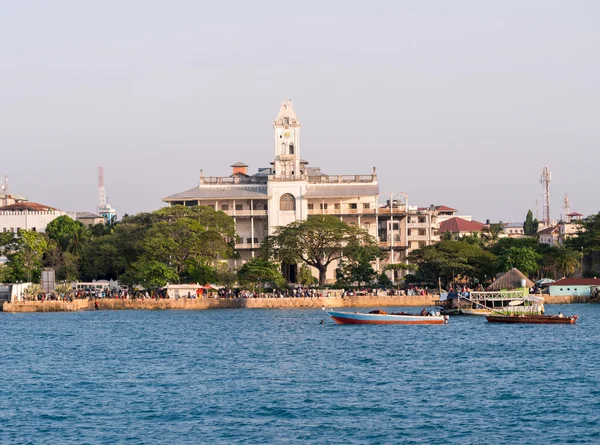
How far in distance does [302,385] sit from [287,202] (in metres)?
73.3

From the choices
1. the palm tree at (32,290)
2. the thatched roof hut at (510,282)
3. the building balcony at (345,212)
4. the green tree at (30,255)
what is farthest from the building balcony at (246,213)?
the thatched roof hut at (510,282)

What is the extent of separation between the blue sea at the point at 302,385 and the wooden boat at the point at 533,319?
115cm

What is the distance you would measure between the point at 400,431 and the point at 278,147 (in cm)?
8441

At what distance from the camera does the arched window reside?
116125 mm

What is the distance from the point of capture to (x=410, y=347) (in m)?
58.0

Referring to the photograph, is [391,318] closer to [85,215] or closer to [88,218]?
[88,218]

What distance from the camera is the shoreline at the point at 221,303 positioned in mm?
93500

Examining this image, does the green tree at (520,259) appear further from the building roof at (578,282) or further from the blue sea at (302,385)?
the blue sea at (302,385)

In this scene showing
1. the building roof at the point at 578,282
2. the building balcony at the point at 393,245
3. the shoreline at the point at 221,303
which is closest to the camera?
the shoreline at the point at 221,303

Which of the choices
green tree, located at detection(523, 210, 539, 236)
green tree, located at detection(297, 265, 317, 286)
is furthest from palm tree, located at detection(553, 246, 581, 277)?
green tree, located at detection(523, 210, 539, 236)

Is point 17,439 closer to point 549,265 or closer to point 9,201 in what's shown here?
point 549,265

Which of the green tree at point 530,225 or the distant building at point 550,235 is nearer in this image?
the distant building at point 550,235

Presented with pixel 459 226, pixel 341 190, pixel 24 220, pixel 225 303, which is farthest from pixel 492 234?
pixel 24 220

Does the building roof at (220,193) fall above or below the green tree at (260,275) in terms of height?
above
